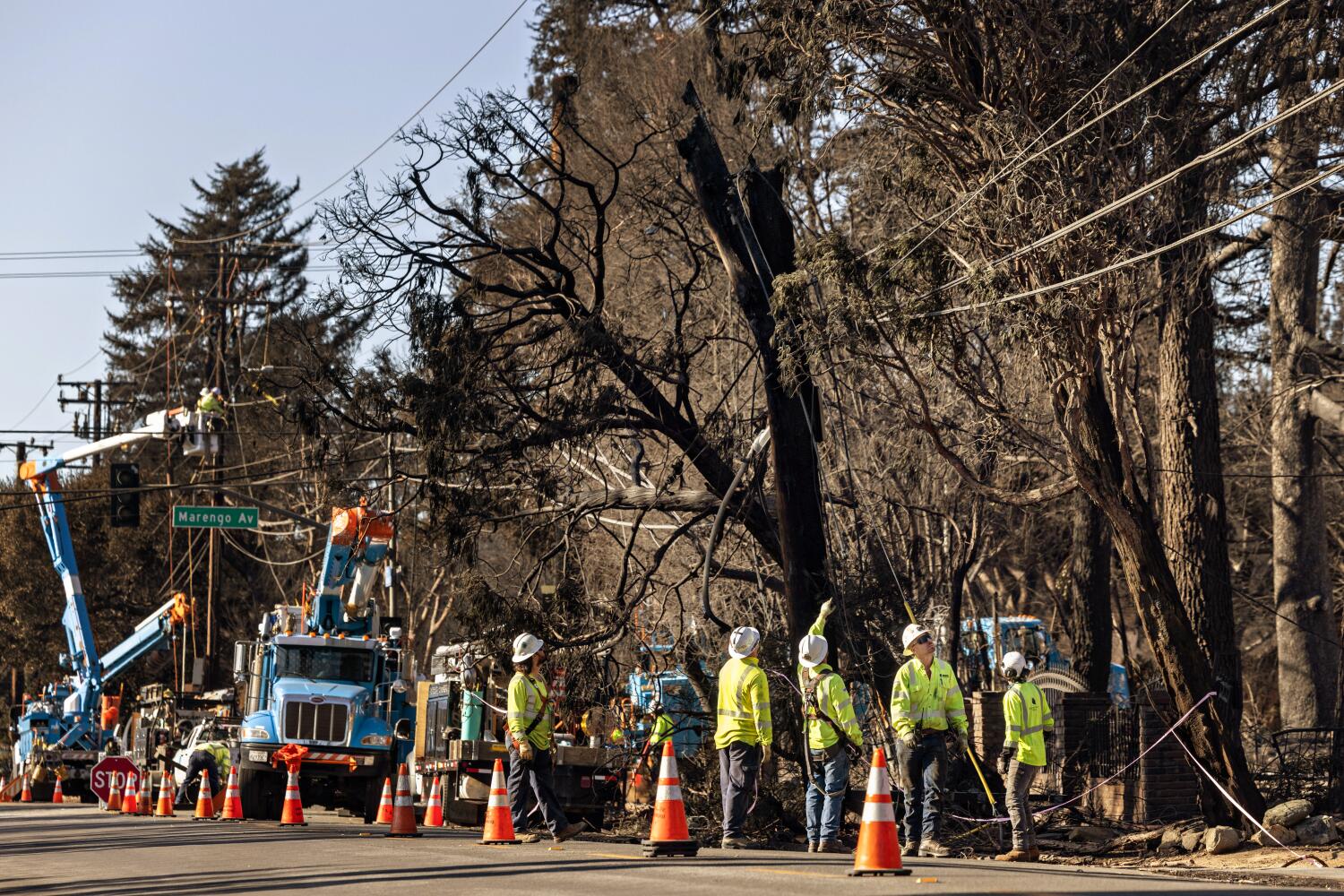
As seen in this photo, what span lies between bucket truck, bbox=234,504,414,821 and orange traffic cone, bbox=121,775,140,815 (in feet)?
8.92

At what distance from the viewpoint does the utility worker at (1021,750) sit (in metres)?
14.5

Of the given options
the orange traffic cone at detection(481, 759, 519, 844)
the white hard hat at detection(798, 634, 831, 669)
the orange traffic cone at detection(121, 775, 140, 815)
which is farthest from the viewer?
the orange traffic cone at detection(121, 775, 140, 815)

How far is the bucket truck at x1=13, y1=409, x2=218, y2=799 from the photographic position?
38.1 metres

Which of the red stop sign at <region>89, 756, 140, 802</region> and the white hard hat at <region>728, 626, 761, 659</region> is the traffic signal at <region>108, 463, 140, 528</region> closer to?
the red stop sign at <region>89, 756, 140, 802</region>

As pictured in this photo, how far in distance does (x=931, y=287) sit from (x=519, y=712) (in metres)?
6.54

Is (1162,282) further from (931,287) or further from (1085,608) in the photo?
(1085,608)

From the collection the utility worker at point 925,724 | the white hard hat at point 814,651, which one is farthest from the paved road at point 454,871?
the white hard hat at point 814,651

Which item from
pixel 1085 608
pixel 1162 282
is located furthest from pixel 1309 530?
pixel 1162 282

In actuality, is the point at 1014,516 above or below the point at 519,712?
above

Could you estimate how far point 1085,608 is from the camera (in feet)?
84.0

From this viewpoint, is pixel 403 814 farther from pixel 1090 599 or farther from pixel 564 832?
pixel 1090 599

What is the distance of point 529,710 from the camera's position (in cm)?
1606

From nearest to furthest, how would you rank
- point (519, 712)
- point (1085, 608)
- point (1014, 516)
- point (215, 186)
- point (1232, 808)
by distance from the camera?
point (519, 712) → point (1232, 808) → point (1085, 608) → point (1014, 516) → point (215, 186)

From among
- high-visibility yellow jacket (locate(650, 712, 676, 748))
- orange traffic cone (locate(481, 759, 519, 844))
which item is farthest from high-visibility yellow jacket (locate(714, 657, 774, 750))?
high-visibility yellow jacket (locate(650, 712, 676, 748))
